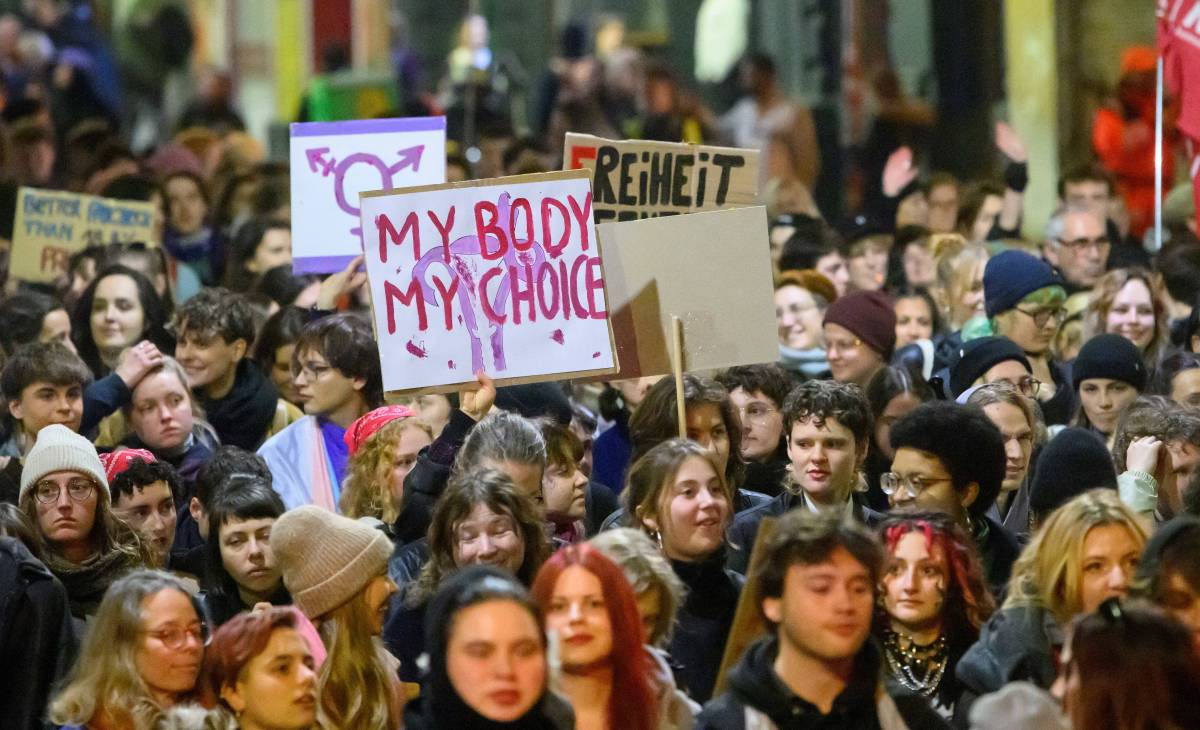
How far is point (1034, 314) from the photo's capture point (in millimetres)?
10422

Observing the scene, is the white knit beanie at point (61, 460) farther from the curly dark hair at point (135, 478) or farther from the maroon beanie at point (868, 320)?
the maroon beanie at point (868, 320)

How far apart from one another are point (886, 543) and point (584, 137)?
3337mm

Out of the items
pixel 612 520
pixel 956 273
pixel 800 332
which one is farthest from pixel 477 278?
pixel 956 273

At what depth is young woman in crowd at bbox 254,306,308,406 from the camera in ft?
34.9

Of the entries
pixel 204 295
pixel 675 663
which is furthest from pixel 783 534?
pixel 204 295

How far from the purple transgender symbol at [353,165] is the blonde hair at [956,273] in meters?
2.59

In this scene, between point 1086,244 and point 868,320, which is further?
point 1086,244

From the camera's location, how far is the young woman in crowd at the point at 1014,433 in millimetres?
8695

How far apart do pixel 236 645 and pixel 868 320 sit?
4.51 m

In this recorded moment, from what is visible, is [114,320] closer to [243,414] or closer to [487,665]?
[243,414]

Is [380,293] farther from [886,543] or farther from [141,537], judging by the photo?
[886,543]

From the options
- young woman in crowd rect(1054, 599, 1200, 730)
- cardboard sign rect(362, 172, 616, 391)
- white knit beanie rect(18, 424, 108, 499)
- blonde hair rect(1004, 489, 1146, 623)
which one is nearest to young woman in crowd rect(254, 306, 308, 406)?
cardboard sign rect(362, 172, 616, 391)

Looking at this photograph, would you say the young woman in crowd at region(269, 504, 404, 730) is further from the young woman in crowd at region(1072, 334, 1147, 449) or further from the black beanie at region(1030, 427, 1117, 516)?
the young woman in crowd at region(1072, 334, 1147, 449)

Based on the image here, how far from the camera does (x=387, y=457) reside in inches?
336
